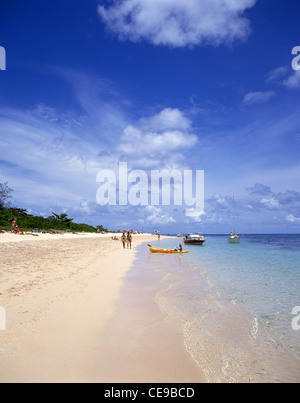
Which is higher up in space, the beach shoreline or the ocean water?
the beach shoreline

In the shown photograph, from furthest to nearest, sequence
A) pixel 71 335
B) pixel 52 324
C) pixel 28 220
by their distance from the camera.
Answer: pixel 28 220, pixel 52 324, pixel 71 335

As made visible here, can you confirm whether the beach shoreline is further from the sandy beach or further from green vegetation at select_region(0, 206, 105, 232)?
green vegetation at select_region(0, 206, 105, 232)

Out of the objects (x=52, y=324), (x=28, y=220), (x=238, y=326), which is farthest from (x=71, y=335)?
(x=28, y=220)

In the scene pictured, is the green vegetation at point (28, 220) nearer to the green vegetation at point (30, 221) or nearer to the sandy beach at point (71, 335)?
the green vegetation at point (30, 221)

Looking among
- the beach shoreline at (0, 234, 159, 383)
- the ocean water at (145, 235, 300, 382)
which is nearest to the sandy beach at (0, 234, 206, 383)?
the beach shoreline at (0, 234, 159, 383)

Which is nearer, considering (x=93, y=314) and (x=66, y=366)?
(x=66, y=366)

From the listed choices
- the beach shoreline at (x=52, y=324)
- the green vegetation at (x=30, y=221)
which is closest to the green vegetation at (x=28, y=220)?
the green vegetation at (x=30, y=221)

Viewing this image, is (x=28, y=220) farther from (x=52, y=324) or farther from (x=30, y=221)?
(x=52, y=324)

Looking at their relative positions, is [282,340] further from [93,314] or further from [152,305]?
[93,314]

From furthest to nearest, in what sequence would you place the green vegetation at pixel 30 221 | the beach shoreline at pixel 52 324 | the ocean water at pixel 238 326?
the green vegetation at pixel 30 221 < the ocean water at pixel 238 326 < the beach shoreline at pixel 52 324

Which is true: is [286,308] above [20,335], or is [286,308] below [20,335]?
below
